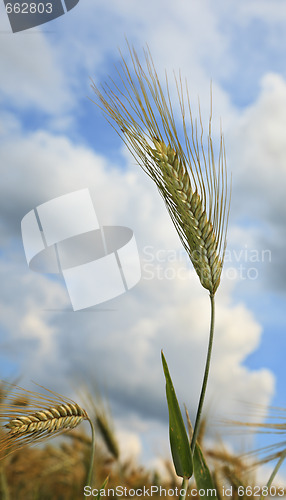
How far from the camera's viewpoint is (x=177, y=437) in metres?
1.21

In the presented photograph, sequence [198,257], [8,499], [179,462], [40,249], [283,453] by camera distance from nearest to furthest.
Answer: [283,453] < [179,462] < [198,257] < [8,499] < [40,249]

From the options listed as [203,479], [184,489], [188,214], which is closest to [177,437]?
[184,489]

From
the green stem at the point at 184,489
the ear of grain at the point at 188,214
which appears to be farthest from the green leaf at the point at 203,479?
the ear of grain at the point at 188,214

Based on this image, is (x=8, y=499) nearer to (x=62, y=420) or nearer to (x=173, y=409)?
(x=62, y=420)

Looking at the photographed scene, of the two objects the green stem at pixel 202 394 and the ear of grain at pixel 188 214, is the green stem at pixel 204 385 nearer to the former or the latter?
the green stem at pixel 202 394

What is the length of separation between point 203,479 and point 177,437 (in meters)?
0.26

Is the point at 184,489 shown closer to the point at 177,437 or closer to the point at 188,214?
the point at 177,437

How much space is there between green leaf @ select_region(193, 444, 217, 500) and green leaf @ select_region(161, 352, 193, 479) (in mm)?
179

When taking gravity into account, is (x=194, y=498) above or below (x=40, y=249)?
below

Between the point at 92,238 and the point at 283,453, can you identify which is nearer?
the point at 283,453

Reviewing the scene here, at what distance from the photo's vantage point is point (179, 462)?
47.6 inches

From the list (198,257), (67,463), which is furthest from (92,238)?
(198,257)

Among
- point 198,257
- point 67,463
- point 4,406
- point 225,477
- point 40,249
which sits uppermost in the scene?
point 198,257

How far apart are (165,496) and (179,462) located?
110cm
